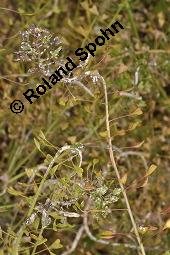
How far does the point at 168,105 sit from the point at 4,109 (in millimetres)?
488

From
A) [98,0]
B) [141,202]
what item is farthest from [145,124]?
[98,0]

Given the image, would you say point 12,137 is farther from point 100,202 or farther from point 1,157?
point 100,202

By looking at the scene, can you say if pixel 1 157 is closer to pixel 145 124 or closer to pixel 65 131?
pixel 65 131

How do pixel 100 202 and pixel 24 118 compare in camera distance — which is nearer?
pixel 100 202

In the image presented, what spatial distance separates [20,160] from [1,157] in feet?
0.36

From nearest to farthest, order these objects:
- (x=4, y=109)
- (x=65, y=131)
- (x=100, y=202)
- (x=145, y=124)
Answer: (x=100, y=202)
(x=4, y=109)
(x=65, y=131)
(x=145, y=124)

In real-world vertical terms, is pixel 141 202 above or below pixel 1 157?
below

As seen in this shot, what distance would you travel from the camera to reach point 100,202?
0.99 metres

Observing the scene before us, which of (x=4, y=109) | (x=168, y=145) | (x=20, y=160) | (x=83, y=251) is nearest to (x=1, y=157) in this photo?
(x=20, y=160)

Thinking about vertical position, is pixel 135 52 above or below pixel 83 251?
above

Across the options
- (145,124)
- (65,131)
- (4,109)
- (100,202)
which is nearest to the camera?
(100,202)

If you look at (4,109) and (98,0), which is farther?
(98,0)

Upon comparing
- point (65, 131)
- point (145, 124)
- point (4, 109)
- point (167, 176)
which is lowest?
point (167, 176)

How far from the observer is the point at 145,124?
1.91m
